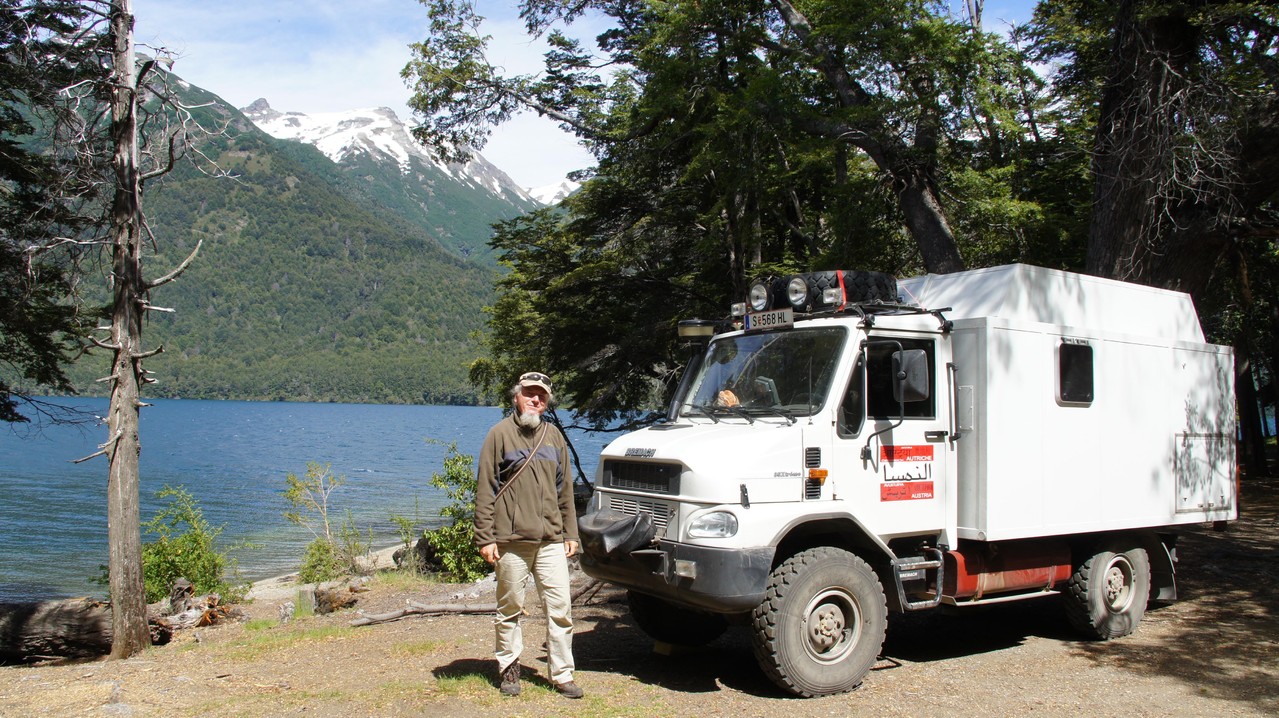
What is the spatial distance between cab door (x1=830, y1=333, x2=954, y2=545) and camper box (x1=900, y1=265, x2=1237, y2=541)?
0.59ft

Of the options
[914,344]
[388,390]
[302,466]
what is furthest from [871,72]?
[388,390]

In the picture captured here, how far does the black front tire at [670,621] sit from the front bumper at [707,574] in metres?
1.24

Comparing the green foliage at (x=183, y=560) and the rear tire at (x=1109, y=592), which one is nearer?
the rear tire at (x=1109, y=592)

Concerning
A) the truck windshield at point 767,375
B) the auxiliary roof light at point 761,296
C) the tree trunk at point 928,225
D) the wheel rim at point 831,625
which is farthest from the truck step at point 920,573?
the tree trunk at point 928,225

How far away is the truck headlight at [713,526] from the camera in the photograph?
20.1ft

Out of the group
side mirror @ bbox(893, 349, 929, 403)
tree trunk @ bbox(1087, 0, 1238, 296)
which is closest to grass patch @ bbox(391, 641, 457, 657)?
side mirror @ bbox(893, 349, 929, 403)

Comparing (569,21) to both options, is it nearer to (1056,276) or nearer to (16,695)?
(1056,276)

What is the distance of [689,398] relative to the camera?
7582mm

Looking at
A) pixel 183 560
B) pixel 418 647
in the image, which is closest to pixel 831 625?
pixel 418 647

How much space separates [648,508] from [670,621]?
150 cm

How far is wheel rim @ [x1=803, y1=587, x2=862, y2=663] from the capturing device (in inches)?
251

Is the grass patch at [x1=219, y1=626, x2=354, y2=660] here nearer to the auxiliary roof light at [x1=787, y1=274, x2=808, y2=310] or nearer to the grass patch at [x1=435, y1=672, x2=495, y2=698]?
the grass patch at [x1=435, y1=672, x2=495, y2=698]

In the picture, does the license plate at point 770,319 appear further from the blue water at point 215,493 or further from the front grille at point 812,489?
the blue water at point 215,493

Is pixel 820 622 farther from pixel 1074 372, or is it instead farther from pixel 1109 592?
pixel 1109 592
